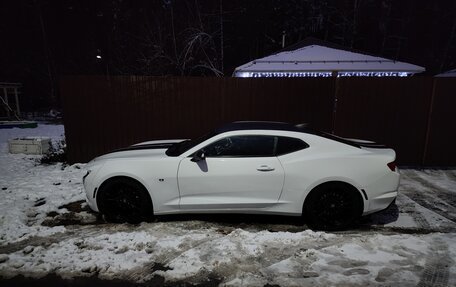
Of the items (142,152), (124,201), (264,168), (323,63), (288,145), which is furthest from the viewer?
(323,63)

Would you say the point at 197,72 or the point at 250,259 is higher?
the point at 197,72

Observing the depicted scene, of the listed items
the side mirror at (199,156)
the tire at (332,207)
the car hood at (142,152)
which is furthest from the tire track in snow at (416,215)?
the car hood at (142,152)

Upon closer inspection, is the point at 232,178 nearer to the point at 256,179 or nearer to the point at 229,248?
the point at 256,179

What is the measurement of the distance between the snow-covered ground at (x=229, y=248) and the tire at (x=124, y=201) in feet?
0.46

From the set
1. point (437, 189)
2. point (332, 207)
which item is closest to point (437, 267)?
point (332, 207)

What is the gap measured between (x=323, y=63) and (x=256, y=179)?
415 inches

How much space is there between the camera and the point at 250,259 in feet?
10.4

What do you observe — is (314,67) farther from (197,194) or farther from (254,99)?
(197,194)

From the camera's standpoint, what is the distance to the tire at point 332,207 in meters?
3.80

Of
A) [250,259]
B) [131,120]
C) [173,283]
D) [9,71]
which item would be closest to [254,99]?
[131,120]

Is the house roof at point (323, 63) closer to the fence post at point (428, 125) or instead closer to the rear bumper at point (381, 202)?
the fence post at point (428, 125)

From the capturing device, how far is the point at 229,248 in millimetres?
3404

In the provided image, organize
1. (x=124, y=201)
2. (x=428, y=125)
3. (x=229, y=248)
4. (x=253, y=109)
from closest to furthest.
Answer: (x=229, y=248), (x=124, y=201), (x=428, y=125), (x=253, y=109)

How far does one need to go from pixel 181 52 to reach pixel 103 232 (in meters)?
17.8
